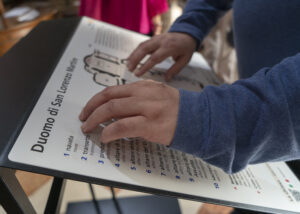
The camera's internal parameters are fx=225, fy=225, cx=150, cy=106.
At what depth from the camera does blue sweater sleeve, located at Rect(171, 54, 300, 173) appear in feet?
0.91

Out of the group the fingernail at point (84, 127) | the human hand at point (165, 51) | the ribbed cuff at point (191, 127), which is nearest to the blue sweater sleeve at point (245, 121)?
the ribbed cuff at point (191, 127)

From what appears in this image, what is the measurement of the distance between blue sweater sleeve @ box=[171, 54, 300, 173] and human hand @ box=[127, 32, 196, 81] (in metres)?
0.26

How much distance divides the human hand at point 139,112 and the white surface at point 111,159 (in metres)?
0.03

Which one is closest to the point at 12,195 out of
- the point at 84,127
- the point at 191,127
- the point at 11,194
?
the point at 11,194

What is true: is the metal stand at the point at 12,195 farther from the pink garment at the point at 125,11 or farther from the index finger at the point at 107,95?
the pink garment at the point at 125,11

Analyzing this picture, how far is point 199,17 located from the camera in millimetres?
620

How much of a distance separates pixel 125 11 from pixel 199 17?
61 cm

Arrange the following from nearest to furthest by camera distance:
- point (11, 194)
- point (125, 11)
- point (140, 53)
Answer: point (11, 194) → point (140, 53) → point (125, 11)

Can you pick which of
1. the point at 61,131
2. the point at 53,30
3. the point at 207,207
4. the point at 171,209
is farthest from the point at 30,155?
the point at 207,207

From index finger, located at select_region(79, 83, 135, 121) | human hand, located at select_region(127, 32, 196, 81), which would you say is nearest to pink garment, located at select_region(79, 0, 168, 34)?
human hand, located at select_region(127, 32, 196, 81)

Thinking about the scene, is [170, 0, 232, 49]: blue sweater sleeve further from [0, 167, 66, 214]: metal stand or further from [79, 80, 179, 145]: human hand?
[0, 167, 66, 214]: metal stand

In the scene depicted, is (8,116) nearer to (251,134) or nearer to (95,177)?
(95,177)

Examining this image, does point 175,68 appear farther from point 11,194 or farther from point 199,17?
point 11,194

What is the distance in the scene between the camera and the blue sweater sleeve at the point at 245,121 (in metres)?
0.28
